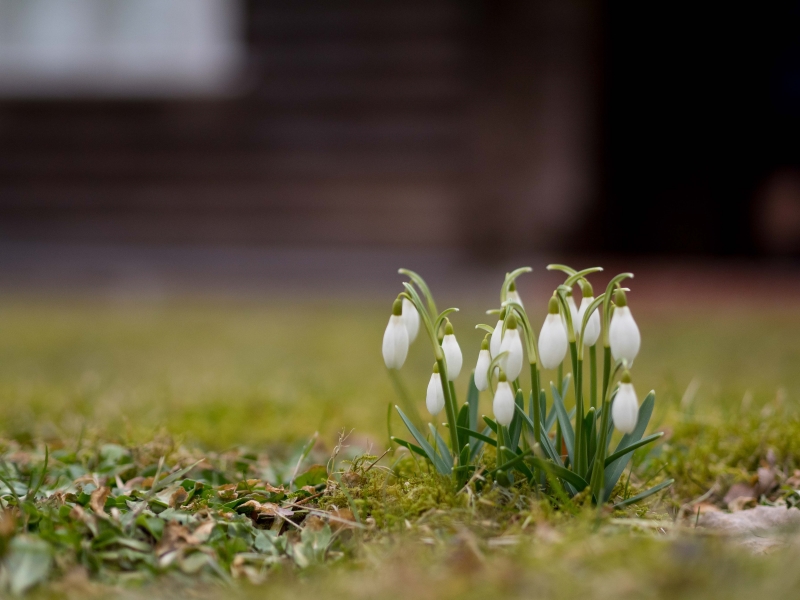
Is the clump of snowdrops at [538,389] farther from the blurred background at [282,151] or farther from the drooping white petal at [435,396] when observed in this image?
the blurred background at [282,151]

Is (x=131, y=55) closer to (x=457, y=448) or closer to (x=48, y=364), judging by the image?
(x=48, y=364)

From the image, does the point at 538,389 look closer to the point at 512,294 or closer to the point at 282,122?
the point at 512,294

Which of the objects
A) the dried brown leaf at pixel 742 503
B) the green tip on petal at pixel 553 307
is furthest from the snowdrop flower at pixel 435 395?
the dried brown leaf at pixel 742 503

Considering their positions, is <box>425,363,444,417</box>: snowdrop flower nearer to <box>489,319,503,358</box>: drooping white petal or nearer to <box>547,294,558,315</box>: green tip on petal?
<box>489,319,503,358</box>: drooping white petal

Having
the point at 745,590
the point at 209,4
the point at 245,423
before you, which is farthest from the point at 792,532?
the point at 209,4

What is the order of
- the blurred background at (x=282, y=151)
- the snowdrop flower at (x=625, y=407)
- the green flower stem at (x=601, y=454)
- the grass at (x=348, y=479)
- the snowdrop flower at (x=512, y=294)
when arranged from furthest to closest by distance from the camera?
the blurred background at (x=282, y=151), the snowdrop flower at (x=512, y=294), the green flower stem at (x=601, y=454), the snowdrop flower at (x=625, y=407), the grass at (x=348, y=479)

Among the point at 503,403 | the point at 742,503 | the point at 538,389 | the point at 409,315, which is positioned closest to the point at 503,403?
the point at 503,403

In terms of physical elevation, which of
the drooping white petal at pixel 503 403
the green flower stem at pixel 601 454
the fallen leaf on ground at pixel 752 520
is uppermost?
the drooping white petal at pixel 503 403
